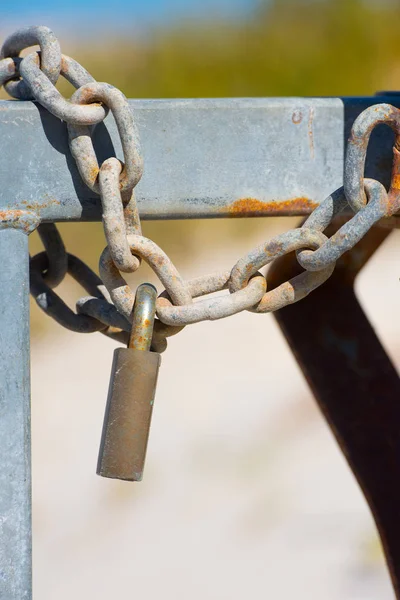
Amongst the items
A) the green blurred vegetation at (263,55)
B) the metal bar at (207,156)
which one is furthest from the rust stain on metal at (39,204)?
the green blurred vegetation at (263,55)

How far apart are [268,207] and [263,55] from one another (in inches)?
282

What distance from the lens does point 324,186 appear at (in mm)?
929

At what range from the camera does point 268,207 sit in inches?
35.6

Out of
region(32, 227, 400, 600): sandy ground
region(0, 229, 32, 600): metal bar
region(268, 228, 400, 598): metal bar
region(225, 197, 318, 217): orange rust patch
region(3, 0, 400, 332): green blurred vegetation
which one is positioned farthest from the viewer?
region(3, 0, 400, 332): green blurred vegetation

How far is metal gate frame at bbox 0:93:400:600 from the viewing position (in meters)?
0.79

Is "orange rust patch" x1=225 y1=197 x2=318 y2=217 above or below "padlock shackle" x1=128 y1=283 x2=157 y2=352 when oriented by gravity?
above

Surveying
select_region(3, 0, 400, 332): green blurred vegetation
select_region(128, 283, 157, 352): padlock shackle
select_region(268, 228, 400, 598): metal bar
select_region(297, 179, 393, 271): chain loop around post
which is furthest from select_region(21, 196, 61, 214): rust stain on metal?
select_region(3, 0, 400, 332): green blurred vegetation

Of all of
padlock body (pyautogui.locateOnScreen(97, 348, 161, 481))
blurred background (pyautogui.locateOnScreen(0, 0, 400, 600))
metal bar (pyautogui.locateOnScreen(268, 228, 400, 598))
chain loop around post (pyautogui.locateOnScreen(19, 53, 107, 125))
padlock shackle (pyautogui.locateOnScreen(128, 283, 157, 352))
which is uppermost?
chain loop around post (pyautogui.locateOnScreen(19, 53, 107, 125))

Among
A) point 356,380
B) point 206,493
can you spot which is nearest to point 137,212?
point 356,380

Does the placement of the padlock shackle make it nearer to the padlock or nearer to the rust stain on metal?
the padlock

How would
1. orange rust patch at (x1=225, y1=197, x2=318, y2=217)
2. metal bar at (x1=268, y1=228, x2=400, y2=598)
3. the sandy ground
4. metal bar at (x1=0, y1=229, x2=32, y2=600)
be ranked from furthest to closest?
1. the sandy ground
2. metal bar at (x1=268, y1=228, x2=400, y2=598)
3. orange rust patch at (x1=225, y1=197, x2=318, y2=217)
4. metal bar at (x1=0, y1=229, x2=32, y2=600)

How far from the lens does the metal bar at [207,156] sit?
816 mm

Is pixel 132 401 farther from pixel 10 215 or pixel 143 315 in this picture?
pixel 10 215

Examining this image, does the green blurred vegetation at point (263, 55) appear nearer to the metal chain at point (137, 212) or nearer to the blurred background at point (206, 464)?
the blurred background at point (206, 464)
